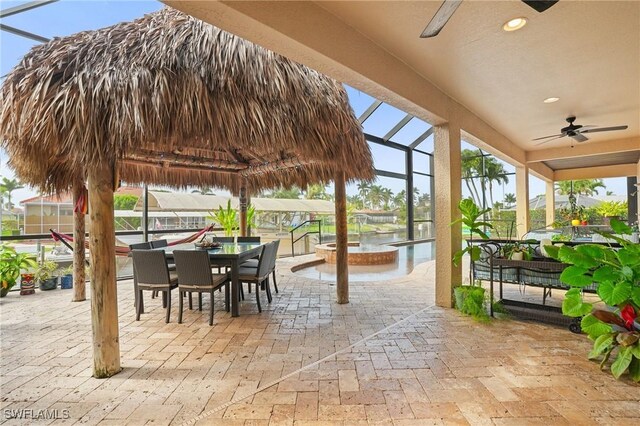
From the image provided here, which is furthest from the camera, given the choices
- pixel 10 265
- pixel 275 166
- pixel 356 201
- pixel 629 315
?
pixel 356 201

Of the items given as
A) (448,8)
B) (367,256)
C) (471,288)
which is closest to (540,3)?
(448,8)

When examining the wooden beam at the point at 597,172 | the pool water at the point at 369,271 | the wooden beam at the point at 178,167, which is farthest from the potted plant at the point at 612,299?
the wooden beam at the point at 597,172

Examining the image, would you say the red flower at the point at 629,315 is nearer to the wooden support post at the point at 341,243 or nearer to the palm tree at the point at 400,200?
the wooden support post at the point at 341,243

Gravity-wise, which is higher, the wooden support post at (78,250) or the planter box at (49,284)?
the wooden support post at (78,250)

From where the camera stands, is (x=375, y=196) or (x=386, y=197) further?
(x=386, y=197)

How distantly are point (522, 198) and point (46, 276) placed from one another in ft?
34.1

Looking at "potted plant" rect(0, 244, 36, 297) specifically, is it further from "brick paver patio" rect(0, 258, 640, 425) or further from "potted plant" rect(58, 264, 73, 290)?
"brick paver patio" rect(0, 258, 640, 425)

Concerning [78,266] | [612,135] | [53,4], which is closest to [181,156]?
[78,266]

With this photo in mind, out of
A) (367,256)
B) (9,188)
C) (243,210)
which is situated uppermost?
(9,188)

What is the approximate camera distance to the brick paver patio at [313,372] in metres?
1.89

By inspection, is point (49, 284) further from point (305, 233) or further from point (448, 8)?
point (448, 8)

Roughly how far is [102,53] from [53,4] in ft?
8.69
